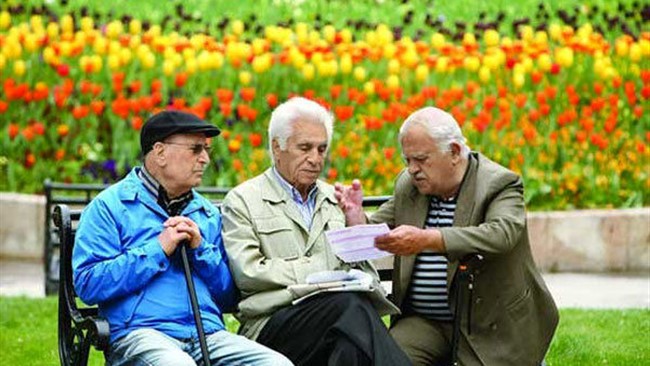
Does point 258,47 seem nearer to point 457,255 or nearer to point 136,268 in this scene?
point 457,255

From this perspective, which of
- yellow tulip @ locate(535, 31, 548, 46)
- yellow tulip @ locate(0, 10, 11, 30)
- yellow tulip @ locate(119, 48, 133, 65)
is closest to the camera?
yellow tulip @ locate(119, 48, 133, 65)

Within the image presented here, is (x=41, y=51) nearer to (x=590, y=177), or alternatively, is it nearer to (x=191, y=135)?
(x=590, y=177)

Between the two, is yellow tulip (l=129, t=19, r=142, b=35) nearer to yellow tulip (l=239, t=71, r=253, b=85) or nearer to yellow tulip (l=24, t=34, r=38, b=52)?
yellow tulip (l=24, t=34, r=38, b=52)

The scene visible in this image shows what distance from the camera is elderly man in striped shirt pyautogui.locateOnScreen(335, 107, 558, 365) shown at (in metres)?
6.30

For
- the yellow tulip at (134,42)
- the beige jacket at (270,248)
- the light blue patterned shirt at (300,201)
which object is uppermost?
the light blue patterned shirt at (300,201)

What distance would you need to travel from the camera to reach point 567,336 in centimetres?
834

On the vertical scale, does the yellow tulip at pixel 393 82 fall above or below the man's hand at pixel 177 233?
below

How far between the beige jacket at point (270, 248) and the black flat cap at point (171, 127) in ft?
1.00

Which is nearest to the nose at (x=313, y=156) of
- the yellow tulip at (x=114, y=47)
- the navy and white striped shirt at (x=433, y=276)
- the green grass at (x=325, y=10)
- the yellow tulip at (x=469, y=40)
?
the navy and white striped shirt at (x=433, y=276)

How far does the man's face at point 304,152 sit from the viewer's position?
21.0 feet

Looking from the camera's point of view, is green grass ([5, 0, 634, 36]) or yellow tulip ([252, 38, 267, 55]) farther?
green grass ([5, 0, 634, 36])

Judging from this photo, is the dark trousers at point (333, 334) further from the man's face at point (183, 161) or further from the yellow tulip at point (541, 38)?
the yellow tulip at point (541, 38)

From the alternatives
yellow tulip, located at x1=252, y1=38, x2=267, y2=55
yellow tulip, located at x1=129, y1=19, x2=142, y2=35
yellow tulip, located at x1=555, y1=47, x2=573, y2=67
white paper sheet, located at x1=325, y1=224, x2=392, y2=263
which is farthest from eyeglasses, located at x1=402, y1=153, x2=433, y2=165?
yellow tulip, located at x1=129, y1=19, x2=142, y2=35

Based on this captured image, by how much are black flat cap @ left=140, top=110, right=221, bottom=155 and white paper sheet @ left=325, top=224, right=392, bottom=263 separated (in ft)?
1.83
